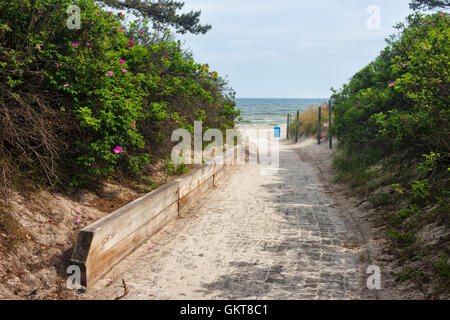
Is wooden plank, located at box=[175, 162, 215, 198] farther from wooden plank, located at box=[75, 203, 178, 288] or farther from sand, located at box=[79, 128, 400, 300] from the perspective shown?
wooden plank, located at box=[75, 203, 178, 288]

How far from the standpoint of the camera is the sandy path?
11.6 ft

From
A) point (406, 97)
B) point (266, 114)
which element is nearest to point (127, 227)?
point (406, 97)

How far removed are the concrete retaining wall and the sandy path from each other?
134 mm

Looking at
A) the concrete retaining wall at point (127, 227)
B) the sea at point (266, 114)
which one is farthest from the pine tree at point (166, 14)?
the concrete retaining wall at point (127, 227)

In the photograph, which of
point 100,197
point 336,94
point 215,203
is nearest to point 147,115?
point 100,197

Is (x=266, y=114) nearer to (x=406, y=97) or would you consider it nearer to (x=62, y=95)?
(x=406, y=97)

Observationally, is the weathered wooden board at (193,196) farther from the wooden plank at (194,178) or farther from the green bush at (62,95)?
the green bush at (62,95)

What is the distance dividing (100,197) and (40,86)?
1825 millimetres

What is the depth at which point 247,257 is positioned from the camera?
A: 172 inches

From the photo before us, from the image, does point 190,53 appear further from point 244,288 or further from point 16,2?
point 244,288

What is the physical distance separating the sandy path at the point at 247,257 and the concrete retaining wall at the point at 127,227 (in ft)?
0.44

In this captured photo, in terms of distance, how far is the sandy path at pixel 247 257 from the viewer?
11.6 feet

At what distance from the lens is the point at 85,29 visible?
4945mm
